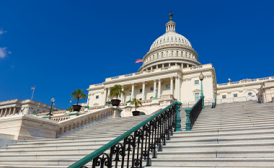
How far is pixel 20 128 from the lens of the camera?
10.9 metres

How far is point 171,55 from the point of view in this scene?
76125 millimetres

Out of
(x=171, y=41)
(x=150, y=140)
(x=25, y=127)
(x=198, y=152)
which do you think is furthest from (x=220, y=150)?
(x=171, y=41)

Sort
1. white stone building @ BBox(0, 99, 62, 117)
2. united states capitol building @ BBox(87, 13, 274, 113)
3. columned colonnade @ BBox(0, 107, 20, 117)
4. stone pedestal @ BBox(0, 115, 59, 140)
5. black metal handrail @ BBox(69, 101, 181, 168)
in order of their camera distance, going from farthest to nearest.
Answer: columned colonnade @ BBox(0, 107, 20, 117), white stone building @ BBox(0, 99, 62, 117), united states capitol building @ BBox(87, 13, 274, 113), stone pedestal @ BBox(0, 115, 59, 140), black metal handrail @ BBox(69, 101, 181, 168)

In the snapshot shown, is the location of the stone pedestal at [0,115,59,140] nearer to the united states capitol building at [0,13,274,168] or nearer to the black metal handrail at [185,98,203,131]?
the united states capitol building at [0,13,274,168]

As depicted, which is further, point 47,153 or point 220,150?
point 47,153

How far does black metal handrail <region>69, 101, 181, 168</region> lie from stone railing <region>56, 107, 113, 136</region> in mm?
7494

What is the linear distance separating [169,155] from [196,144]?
1.00 metres

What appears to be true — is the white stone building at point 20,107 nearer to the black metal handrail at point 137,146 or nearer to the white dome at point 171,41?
the white dome at point 171,41

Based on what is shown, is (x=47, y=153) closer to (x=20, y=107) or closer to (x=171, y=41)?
(x=20, y=107)

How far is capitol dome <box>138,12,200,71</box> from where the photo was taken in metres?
72.9

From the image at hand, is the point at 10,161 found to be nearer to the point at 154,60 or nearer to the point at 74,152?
the point at 74,152

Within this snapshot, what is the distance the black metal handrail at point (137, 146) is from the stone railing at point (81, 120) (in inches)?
295

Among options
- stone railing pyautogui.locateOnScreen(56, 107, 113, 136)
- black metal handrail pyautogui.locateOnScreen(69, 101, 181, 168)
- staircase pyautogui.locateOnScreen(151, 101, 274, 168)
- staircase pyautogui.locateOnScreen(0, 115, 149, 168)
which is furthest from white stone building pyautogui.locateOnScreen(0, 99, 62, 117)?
staircase pyautogui.locateOnScreen(151, 101, 274, 168)

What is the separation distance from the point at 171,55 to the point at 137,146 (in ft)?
236
